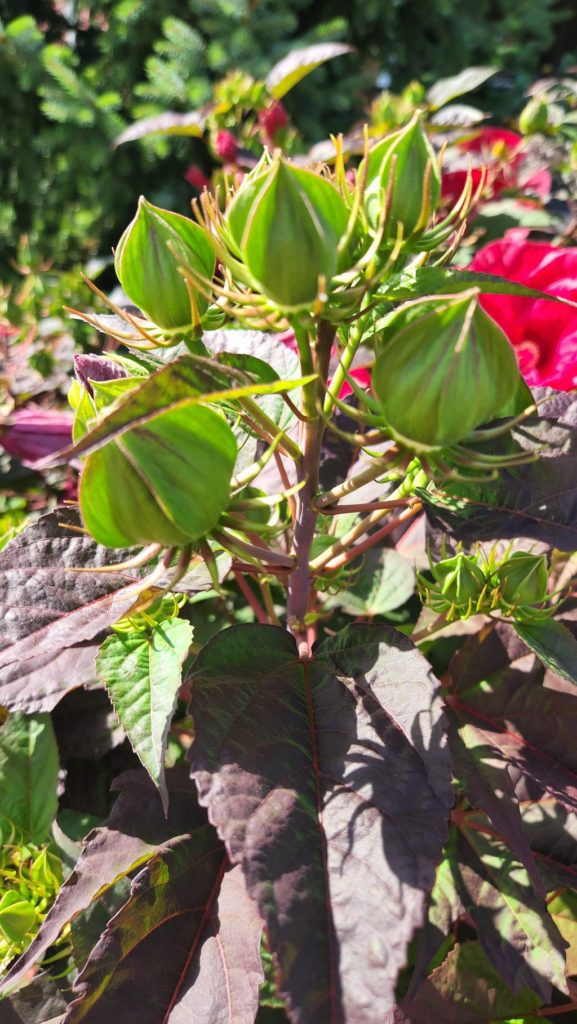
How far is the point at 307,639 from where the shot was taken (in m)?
0.70

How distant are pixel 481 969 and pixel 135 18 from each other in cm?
263

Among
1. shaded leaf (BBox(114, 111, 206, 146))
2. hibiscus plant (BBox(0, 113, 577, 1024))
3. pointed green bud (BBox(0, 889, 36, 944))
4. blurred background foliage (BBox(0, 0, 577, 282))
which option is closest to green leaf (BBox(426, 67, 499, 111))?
shaded leaf (BBox(114, 111, 206, 146))

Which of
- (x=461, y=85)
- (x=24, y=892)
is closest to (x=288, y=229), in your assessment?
(x=24, y=892)

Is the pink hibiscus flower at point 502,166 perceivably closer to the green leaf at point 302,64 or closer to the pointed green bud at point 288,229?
the green leaf at point 302,64

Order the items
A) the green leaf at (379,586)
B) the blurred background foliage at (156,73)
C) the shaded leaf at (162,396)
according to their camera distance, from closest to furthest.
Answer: the shaded leaf at (162,396)
the green leaf at (379,586)
the blurred background foliage at (156,73)

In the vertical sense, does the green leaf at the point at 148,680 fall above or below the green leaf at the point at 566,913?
above

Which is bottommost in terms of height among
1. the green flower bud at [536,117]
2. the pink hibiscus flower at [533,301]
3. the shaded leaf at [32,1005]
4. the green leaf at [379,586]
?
the shaded leaf at [32,1005]

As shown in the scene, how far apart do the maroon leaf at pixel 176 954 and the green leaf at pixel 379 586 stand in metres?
0.31

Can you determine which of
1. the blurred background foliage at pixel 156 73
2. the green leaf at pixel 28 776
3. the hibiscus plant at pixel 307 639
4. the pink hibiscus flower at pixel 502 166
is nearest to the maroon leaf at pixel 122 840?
the hibiscus plant at pixel 307 639

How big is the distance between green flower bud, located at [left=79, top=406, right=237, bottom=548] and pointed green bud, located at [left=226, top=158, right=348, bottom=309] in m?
0.08

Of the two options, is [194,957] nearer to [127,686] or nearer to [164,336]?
[127,686]

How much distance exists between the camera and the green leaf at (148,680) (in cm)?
47

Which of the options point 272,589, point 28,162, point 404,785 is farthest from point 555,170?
point 28,162

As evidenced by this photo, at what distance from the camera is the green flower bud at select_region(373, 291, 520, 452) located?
1.25ft
